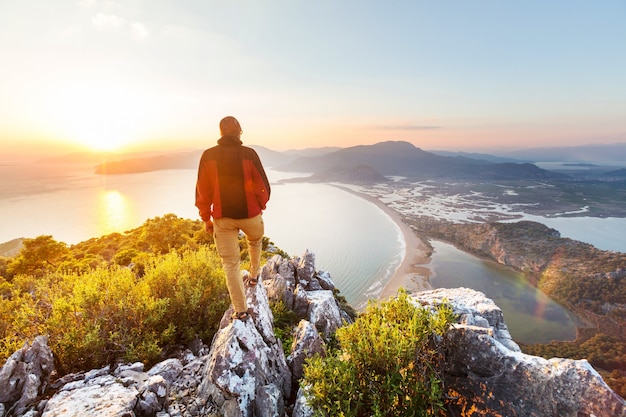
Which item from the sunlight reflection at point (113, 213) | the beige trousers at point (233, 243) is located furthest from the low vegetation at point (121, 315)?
the sunlight reflection at point (113, 213)

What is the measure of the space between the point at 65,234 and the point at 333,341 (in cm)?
7635

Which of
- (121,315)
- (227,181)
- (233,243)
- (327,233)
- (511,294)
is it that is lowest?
(511,294)

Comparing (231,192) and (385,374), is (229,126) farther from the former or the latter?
(385,374)

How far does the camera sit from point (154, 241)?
831 inches

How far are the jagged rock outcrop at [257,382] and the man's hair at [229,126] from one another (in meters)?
3.32

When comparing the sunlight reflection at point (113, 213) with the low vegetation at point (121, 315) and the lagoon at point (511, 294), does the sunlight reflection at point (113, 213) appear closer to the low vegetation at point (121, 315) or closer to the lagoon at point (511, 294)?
the low vegetation at point (121, 315)

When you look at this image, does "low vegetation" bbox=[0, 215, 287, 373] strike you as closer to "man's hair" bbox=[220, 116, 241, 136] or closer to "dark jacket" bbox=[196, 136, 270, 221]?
"dark jacket" bbox=[196, 136, 270, 221]

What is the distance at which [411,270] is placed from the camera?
6344 cm

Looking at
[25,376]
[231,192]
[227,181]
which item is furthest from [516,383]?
[25,376]

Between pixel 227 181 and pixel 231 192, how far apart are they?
190 mm

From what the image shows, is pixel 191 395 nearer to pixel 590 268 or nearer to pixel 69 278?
pixel 69 278

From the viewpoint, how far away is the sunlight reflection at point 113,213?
208 ft

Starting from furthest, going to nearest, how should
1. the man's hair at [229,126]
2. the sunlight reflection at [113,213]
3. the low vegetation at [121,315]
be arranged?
1. the sunlight reflection at [113,213]
2. the low vegetation at [121,315]
3. the man's hair at [229,126]

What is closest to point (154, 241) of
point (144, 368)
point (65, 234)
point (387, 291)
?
point (144, 368)
